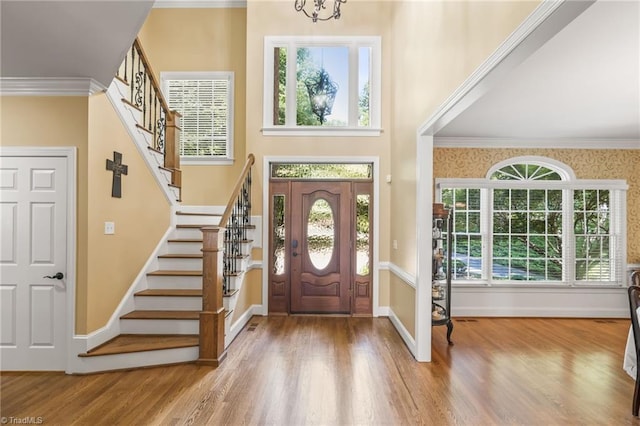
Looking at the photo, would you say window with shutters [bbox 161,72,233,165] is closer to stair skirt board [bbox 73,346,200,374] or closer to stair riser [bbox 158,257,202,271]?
stair riser [bbox 158,257,202,271]

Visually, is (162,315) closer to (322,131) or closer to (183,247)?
(183,247)

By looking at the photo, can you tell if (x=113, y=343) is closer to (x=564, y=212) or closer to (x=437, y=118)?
(x=437, y=118)

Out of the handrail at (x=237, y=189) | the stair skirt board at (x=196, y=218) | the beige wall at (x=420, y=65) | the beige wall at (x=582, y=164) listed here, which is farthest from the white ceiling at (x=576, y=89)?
the stair skirt board at (x=196, y=218)

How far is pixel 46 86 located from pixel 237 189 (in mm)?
2115

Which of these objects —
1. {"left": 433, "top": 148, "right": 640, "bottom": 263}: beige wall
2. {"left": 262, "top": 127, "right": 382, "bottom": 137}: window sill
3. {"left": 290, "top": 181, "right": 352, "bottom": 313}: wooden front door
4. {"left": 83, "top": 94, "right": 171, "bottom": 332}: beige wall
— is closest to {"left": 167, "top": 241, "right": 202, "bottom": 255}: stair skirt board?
{"left": 83, "top": 94, "right": 171, "bottom": 332}: beige wall

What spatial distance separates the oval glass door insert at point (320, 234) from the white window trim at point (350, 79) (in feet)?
3.69

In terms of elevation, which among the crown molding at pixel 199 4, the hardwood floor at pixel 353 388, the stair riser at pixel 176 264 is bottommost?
the hardwood floor at pixel 353 388

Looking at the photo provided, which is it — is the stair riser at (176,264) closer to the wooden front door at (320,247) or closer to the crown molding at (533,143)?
the wooden front door at (320,247)

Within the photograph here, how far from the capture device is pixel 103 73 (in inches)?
129

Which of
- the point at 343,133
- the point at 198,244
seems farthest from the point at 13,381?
the point at 343,133

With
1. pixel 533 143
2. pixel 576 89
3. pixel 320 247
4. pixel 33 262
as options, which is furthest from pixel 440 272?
pixel 33 262

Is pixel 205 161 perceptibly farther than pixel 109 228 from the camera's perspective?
Yes

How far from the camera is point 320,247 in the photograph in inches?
218

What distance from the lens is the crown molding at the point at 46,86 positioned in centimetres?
329
